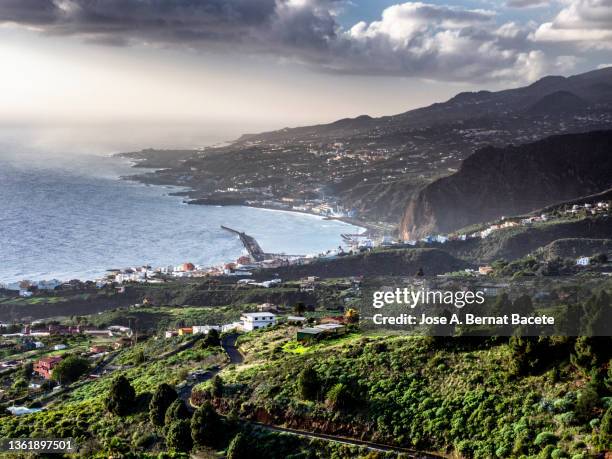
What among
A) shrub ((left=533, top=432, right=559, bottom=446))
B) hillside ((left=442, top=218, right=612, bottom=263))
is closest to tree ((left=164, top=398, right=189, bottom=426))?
shrub ((left=533, top=432, right=559, bottom=446))

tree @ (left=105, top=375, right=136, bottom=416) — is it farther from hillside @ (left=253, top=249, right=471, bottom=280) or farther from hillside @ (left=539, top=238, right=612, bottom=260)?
hillside @ (left=539, top=238, right=612, bottom=260)

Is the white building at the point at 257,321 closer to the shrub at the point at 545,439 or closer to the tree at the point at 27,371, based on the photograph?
the tree at the point at 27,371

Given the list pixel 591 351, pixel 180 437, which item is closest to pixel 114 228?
pixel 180 437

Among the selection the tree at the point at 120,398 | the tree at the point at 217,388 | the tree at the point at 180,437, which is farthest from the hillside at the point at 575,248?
the tree at the point at 180,437

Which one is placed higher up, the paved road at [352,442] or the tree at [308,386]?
the tree at [308,386]

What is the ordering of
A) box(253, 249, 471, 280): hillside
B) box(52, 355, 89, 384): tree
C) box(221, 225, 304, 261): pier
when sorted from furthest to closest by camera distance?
box(221, 225, 304, 261): pier
box(253, 249, 471, 280): hillside
box(52, 355, 89, 384): tree

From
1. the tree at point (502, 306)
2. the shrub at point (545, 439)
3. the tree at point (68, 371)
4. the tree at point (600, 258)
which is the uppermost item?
the tree at point (502, 306)

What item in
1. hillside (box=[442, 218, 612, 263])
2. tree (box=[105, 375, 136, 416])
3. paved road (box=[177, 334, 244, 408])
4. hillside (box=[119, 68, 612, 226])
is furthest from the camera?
hillside (box=[119, 68, 612, 226])
